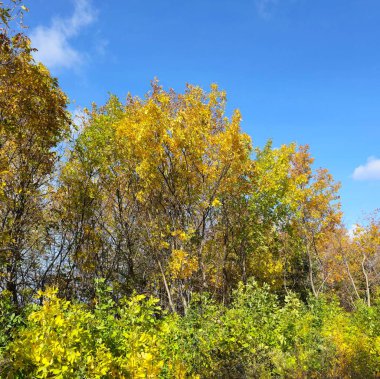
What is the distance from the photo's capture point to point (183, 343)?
243 inches

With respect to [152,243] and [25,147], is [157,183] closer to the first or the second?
[152,243]

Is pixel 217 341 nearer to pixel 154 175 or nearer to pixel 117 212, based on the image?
pixel 154 175

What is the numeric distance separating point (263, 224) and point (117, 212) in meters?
8.69

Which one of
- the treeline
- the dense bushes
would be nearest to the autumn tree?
the treeline

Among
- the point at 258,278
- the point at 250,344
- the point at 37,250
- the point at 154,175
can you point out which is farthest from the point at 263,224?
the point at 250,344

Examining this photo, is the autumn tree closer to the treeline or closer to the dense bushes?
the treeline

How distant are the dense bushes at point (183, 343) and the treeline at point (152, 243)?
3cm

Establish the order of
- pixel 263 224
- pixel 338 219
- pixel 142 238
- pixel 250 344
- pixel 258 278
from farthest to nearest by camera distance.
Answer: pixel 338 219, pixel 258 278, pixel 263 224, pixel 142 238, pixel 250 344

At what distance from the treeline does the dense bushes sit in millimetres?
27

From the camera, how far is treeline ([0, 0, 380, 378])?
464cm

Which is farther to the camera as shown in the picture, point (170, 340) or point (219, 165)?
point (219, 165)

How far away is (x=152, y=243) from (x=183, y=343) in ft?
29.4

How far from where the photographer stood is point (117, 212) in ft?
58.5

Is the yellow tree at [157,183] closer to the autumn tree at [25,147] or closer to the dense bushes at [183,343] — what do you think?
the autumn tree at [25,147]
